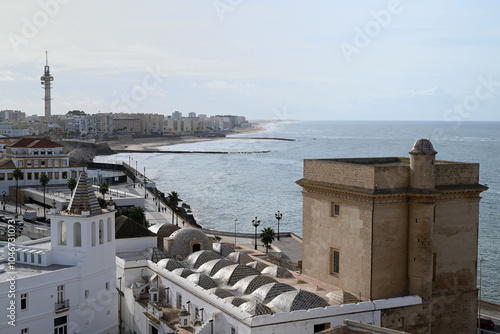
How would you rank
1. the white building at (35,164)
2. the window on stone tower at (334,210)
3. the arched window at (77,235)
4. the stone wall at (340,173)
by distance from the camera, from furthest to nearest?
the white building at (35,164) → the window on stone tower at (334,210) → the arched window at (77,235) → the stone wall at (340,173)

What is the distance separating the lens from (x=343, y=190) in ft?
81.9

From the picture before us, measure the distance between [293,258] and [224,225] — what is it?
2070cm

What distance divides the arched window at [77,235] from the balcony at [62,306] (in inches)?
93.6

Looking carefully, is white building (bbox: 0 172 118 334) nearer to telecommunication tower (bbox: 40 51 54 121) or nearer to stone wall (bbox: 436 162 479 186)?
stone wall (bbox: 436 162 479 186)

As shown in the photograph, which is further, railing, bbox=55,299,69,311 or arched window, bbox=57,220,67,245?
arched window, bbox=57,220,67,245

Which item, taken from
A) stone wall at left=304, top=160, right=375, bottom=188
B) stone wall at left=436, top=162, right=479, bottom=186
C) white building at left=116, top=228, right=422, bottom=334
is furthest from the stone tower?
stone wall at left=304, top=160, right=375, bottom=188

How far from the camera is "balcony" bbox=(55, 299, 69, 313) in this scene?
75.9ft

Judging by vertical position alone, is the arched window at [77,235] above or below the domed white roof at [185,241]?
above

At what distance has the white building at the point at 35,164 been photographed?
66.2 metres

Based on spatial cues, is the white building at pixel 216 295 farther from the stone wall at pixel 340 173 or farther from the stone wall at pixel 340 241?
the stone wall at pixel 340 173

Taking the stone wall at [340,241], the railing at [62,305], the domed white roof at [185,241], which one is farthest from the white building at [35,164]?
the stone wall at [340,241]

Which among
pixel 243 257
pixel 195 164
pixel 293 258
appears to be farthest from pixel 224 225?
pixel 195 164

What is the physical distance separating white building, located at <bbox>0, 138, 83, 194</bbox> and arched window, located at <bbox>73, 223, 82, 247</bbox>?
4507 cm

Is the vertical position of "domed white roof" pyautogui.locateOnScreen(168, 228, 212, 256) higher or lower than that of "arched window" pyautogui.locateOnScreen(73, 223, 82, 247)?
lower
